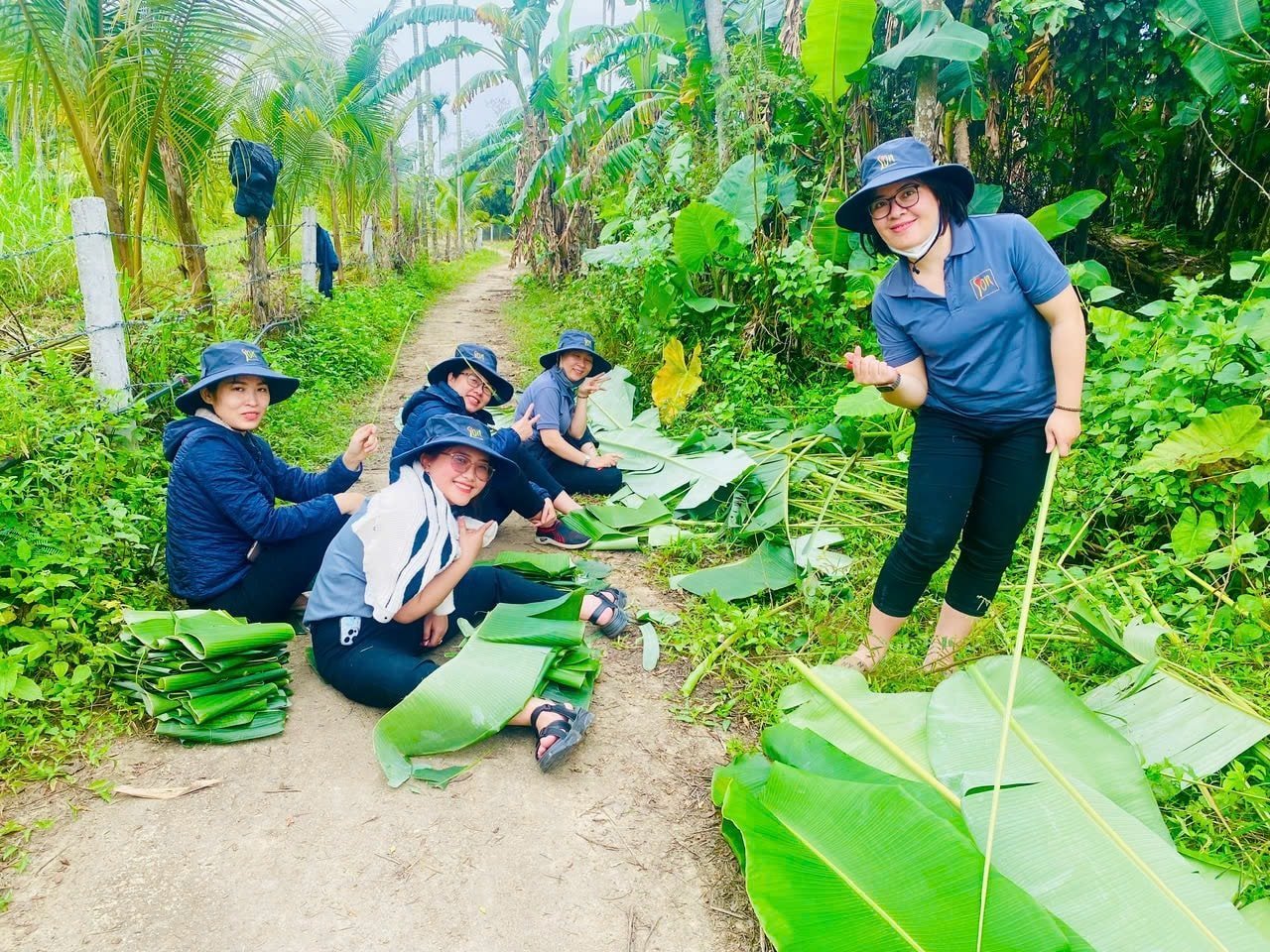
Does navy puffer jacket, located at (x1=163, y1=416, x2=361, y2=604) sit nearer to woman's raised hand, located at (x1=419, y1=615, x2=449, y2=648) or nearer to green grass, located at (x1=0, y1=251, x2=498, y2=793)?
green grass, located at (x1=0, y1=251, x2=498, y2=793)

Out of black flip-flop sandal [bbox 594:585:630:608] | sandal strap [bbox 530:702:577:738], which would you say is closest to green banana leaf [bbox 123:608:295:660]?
sandal strap [bbox 530:702:577:738]

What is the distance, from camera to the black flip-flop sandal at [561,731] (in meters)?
2.41

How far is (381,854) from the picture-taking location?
214cm

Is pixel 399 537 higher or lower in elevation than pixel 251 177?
lower

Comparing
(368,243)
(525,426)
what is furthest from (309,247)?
(525,426)

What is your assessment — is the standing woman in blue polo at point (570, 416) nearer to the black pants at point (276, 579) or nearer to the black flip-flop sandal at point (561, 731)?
the black pants at point (276, 579)

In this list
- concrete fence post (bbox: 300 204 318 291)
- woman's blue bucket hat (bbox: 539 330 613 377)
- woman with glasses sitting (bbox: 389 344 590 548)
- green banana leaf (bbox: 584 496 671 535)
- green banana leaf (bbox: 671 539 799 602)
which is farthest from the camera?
concrete fence post (bbox: 300 204 318 291)

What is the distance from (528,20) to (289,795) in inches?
637

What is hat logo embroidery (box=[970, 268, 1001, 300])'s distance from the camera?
2.29 metres

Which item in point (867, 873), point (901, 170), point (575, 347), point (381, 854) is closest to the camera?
point (867, 873)

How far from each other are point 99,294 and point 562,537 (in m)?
2.49

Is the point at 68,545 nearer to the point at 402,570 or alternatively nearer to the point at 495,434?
the point at 402,570

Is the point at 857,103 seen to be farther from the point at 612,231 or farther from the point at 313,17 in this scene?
the point at 313,17

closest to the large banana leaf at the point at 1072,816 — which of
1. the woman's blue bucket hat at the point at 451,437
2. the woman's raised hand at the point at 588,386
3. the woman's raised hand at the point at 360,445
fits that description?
the woman's blue bucket hat at the point at 451,437
